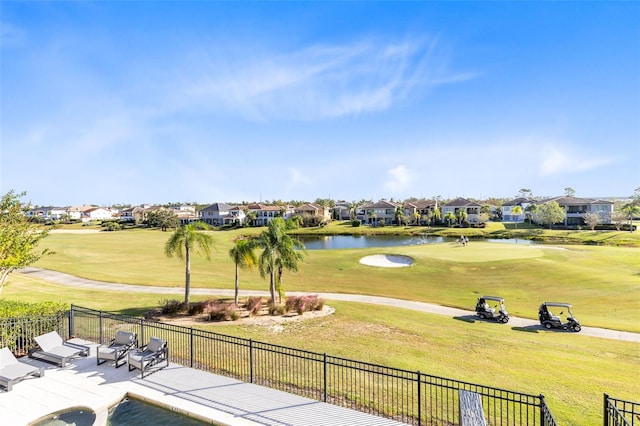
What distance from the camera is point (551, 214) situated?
83.6m

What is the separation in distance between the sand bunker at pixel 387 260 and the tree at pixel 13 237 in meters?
30.4

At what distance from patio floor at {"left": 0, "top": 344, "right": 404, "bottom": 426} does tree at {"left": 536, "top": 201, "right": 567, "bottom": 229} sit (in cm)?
9211

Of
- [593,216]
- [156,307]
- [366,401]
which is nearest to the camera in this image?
[366,401]

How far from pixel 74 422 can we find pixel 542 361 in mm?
15477

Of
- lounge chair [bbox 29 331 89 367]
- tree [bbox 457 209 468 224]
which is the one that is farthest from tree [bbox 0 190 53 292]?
tree [bbox 457 209 468 224]

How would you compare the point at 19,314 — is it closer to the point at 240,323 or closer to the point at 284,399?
the point at 240,323

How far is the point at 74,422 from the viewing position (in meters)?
9.04

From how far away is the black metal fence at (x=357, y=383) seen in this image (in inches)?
354

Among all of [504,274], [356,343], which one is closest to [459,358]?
[356,343]

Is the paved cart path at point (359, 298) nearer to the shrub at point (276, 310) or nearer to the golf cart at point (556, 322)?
the golf cart at point (556, 322)

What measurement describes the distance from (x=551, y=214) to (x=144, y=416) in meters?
95.4

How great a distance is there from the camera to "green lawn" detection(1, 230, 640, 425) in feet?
39.9

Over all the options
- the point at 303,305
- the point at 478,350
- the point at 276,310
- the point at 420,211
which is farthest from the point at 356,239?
the point at 478,350

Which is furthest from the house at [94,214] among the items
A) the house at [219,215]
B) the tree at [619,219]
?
the tree at [619,219]
